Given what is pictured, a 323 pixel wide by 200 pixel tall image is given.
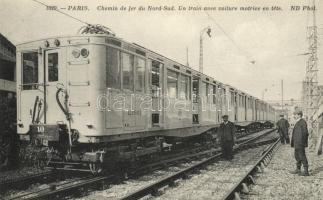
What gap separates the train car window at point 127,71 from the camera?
9578 millimetres

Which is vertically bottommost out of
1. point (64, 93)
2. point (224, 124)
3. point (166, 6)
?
point (224, 124)

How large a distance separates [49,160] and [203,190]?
3.40 metres

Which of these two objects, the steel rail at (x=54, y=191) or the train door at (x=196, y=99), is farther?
the train door at (x=196, y=99)

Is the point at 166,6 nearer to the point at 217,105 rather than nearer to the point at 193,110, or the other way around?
the point at 193,110

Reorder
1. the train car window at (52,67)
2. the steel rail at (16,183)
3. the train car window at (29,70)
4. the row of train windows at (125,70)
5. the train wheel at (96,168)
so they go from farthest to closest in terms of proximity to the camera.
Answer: the train car window at (29,70) < the train car window at (52,67) < the row of train windows at (125,70) < the train wheel at (96,168) < the steel rail at (16,183)

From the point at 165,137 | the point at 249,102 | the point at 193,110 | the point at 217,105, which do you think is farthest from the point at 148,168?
the point at 249,102

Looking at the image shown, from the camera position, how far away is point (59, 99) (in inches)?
356

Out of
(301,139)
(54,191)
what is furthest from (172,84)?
(54,191)

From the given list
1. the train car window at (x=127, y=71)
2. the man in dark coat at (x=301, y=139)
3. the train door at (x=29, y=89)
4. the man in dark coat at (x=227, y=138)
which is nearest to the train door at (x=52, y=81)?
the train door at (x=29, y=89)

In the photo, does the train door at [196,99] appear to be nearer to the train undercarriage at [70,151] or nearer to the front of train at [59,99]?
the train undercarriage at [70,151]

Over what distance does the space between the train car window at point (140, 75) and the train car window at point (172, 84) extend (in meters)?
2.04

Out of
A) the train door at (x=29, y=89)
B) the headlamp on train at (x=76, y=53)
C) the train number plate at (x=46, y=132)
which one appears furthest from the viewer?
the train door at (x=29, y=89)

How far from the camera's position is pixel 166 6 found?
981 cm

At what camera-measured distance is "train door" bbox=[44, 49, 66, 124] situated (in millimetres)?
9086
